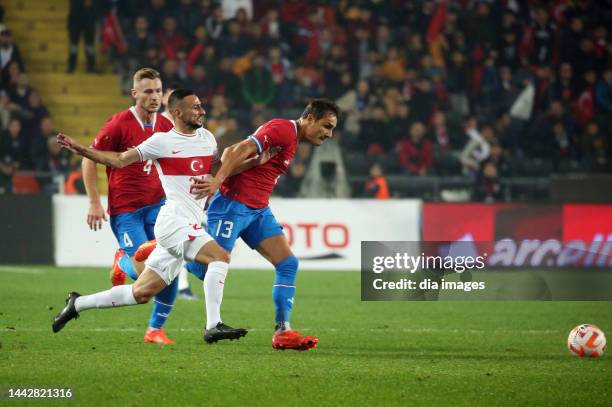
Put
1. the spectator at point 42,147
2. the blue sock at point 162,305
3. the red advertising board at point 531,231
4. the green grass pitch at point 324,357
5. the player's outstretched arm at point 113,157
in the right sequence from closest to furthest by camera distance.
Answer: the green grass pitch at point 324,357 → the player's outstretched arm at point 113,157 → the blue sock at point 162,305 → the red advertising board at point 531,231 → the spectator at point 42,147

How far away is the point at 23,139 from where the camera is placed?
20125 mm

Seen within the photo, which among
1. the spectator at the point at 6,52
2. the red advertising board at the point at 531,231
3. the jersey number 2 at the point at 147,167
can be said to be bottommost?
the red advertising board at the point at 531,231

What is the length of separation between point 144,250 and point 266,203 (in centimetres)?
108

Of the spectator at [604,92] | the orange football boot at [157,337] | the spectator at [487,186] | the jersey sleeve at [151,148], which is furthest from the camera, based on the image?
the spectator at [604,92]

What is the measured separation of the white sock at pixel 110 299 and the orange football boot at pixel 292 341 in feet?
3.74

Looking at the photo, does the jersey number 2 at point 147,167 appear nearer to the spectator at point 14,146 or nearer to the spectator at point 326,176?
the spectator at point 326,176

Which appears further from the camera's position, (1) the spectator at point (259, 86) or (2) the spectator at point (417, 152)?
(1) the spectator at point (259, 86)

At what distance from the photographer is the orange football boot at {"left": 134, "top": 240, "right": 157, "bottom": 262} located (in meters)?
9.09

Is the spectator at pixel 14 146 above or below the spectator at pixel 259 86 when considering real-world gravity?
below

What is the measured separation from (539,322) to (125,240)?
14.7 ft

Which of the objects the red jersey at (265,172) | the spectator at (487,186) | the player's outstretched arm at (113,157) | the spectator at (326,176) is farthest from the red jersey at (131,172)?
the spectator at (487,186)

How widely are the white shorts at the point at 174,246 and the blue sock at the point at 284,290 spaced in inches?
29.7

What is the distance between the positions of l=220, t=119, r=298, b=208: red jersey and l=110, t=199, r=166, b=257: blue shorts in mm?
772

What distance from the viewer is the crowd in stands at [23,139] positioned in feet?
63.2
